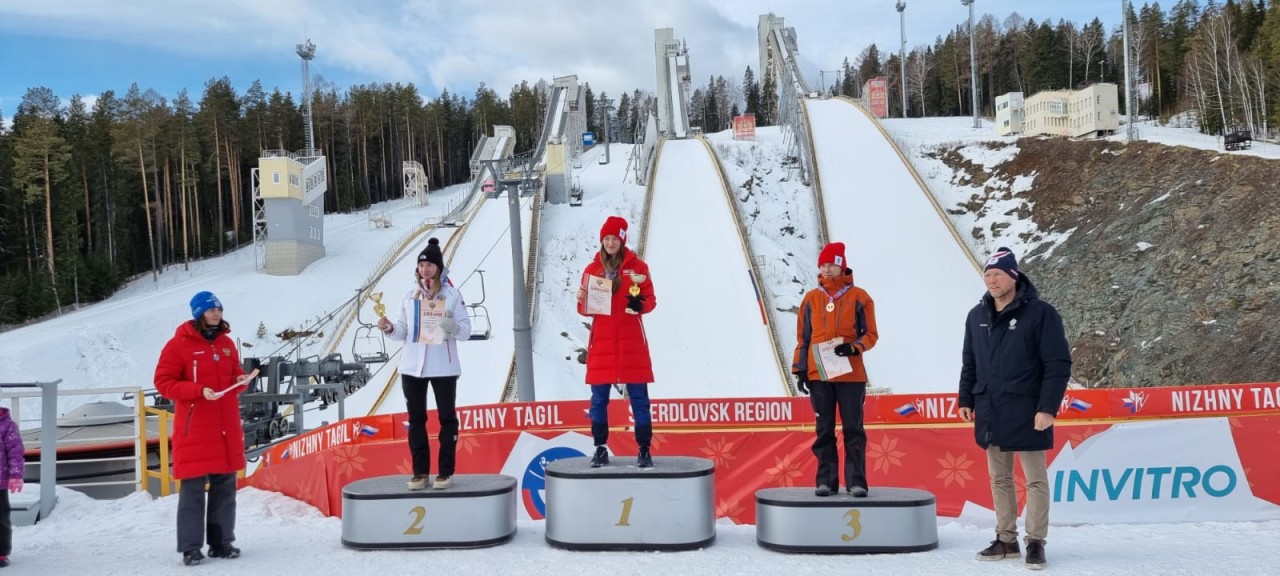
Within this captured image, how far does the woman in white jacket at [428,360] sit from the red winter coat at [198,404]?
3.37 feet

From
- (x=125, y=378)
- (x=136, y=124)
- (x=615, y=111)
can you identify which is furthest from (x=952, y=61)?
(x=125, y=378)

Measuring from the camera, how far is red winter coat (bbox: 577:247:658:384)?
5.59m

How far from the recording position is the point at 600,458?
548cm

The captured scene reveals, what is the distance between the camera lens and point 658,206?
27828 millimetres

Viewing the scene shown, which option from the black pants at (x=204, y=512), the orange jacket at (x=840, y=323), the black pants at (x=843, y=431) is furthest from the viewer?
the orange jacket at (x=840, y=323)

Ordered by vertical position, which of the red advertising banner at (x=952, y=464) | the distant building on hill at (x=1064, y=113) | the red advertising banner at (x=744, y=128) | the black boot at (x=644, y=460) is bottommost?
the red advertising banner at (x=952, y=464)

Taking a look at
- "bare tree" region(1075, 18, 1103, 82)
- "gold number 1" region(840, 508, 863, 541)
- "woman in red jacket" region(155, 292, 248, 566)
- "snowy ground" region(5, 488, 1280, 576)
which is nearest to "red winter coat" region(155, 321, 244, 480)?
"woman in red jacket" region(155, 292, 248, 566)

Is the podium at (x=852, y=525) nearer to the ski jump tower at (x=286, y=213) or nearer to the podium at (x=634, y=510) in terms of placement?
the podium at (x=634, y=510)

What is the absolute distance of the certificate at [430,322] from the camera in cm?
556

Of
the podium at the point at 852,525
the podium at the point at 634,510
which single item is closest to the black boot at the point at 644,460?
the podium at the point at 634,510

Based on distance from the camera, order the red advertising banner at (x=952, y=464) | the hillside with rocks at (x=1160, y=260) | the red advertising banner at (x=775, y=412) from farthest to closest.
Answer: the hillside with rocks at (x=1160, y=260) < the red advertising banner at (x=775, y=412) < the red advertising banner at (x=952, y=464)

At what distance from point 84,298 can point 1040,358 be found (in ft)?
139

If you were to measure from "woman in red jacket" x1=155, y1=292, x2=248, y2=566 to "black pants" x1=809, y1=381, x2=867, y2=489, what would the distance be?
370 cm

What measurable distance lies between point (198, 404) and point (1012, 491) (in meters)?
4.87
